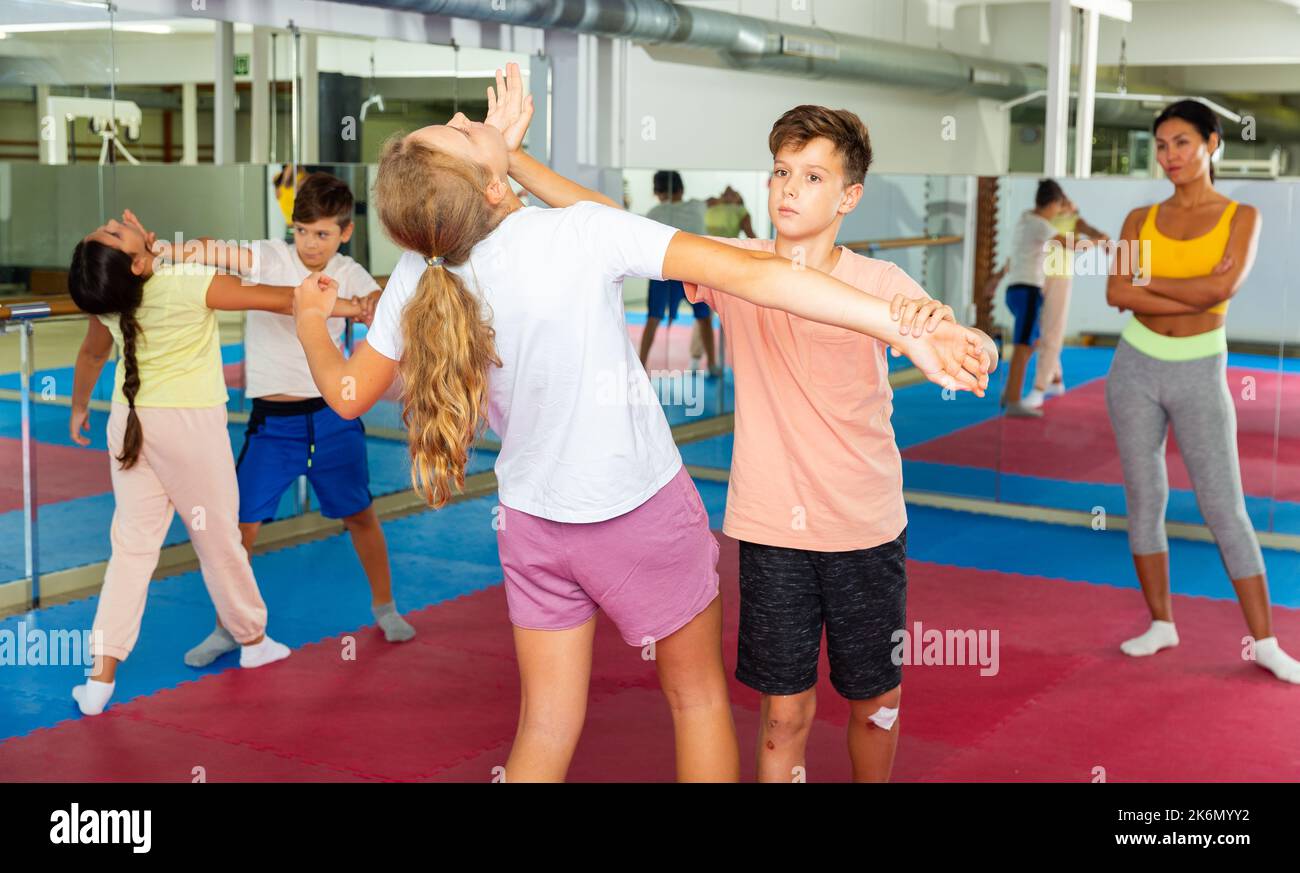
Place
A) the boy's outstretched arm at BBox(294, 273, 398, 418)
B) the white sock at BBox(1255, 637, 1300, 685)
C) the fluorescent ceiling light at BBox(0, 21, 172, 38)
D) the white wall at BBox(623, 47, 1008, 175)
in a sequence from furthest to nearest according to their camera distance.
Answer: the white wall at BBox(623, 47, 1008, 175) < the fluorescent ceiling light at BBox(0, 21, 172, 38) < the white sock at BBox(1255, 637, 1300, 685) < the boy's outstretched arm at BBox(294, 273, 398, 418)

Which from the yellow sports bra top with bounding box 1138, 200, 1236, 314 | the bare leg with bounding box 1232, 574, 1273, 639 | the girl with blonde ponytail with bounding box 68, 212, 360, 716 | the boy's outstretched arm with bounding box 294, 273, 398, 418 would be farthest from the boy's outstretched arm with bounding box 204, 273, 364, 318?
the bare leg with bounding box 1232, 574, 1273, 639

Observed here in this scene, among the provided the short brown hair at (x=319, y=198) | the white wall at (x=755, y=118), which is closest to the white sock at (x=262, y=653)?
the short brown hair at (x=319, y=198)

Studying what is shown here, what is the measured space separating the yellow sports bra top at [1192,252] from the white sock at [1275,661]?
1.08m

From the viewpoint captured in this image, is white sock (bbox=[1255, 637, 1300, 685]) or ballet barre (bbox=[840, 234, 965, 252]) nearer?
white sock (bbox=[1255, 637, 1300, 685])

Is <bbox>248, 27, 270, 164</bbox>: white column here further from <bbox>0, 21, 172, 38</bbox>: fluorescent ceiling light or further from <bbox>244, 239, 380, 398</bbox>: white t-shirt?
<bbox>244, 239, 380, 398</bbox>: white t-shirt

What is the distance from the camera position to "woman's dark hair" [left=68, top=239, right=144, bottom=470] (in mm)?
4090

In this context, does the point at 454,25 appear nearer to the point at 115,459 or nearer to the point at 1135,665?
the point at 115,459

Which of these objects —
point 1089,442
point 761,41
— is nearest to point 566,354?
point 1089,442

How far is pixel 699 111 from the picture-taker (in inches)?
361

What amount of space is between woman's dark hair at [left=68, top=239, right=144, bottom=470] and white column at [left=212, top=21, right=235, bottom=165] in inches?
66.4

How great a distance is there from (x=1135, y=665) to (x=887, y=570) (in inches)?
83.6

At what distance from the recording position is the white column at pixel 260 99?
Answer: 5.78 m

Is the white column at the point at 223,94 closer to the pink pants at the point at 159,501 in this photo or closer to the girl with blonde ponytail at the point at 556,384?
the pink pants at the point at 159,501
